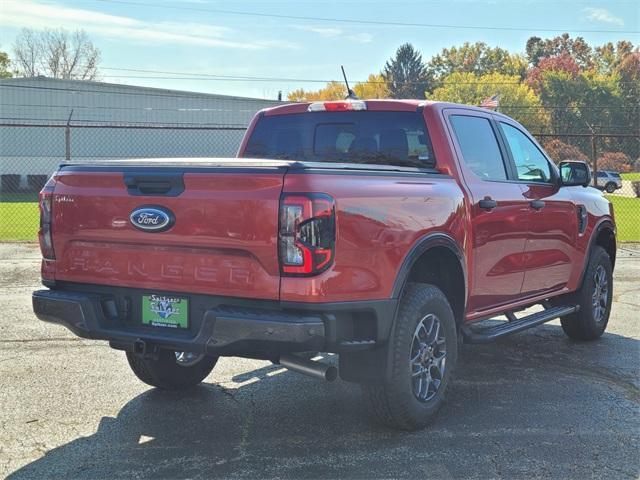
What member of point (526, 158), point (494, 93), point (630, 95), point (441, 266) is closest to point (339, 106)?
point (441, 266)

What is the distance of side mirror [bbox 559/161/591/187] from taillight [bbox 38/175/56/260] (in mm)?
4024

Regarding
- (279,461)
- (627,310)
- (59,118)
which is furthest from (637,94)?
(279,461)

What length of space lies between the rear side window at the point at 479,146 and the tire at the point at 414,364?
1.15m

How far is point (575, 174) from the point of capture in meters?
6.21

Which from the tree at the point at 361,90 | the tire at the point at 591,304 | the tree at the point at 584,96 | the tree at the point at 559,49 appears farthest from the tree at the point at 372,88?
the tire at the point at 591,304

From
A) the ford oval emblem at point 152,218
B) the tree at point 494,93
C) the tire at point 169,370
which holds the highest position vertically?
the tree at point 494,93

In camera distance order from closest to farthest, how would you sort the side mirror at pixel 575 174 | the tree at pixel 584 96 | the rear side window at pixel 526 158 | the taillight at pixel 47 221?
1. the taillight at pixel 47 221
2. the rear side window at pixel 526 158
3. the side mirror at pixel 575 174
4. the tree at pixel 584 96

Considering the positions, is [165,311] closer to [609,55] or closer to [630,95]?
[630,95]

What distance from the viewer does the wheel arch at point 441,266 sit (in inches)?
164

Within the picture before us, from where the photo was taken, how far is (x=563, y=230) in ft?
19.8

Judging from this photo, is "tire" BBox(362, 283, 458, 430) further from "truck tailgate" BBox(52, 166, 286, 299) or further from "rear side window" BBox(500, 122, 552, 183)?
"rear side window" BBox(500, 122, 552, 183)

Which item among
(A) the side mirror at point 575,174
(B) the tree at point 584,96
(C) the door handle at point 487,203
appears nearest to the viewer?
(C) the door handle at point 487,203

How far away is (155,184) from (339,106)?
5.91 ft

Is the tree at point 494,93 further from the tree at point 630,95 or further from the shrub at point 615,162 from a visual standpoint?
the shrub at point 615,162
